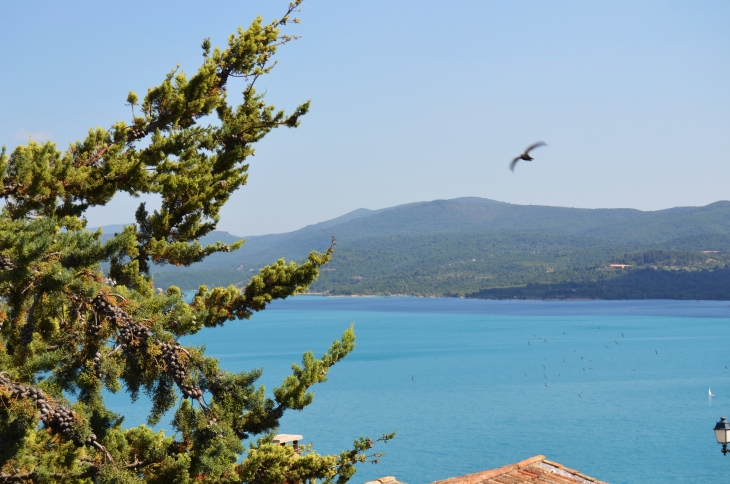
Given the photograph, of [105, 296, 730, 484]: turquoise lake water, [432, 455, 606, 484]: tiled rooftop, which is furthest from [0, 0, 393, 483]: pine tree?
[105, 296, 730, 484]: turquoise lake water

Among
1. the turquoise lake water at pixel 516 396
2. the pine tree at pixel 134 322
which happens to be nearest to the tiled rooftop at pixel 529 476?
the pine tree at pixel 134 322

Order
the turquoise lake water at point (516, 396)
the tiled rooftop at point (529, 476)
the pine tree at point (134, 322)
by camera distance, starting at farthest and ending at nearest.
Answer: the turquoise lake water at point (516, 396) → the tiled rooftop at point (529, 476) → the pine tree at point (134, 322)

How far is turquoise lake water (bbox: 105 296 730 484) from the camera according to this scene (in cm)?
3011

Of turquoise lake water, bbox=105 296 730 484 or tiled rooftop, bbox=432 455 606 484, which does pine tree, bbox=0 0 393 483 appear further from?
turquoise lake water, bbox=105 296 730 484

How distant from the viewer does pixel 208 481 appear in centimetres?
575

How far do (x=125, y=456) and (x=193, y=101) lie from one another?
138 inches

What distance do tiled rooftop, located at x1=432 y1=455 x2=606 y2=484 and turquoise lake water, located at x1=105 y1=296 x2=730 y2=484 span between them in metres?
18.3

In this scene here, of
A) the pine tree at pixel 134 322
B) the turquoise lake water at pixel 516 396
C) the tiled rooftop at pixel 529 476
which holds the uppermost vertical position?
the pine tree at pixel 134 322

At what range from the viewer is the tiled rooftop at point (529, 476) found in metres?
8.48

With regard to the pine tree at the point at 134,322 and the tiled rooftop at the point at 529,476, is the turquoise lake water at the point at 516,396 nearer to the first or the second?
the tiled rooftop at the point at 529,476

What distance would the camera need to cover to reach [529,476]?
28.5 ft

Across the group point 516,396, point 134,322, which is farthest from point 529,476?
point 516,396

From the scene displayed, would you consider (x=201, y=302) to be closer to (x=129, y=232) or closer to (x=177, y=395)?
(x=129, y=232)

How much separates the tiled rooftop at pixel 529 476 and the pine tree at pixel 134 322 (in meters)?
2.51
